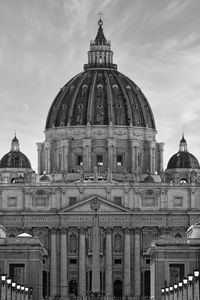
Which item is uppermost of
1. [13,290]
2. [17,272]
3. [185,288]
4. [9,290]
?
[17,272]

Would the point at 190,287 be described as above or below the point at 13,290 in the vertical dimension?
below

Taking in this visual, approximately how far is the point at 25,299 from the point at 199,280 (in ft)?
111

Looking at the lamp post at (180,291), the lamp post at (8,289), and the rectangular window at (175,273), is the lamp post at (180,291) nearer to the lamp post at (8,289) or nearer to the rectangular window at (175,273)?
the lamp post at (8,289)

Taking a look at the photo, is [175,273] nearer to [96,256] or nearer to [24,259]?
[96,256]

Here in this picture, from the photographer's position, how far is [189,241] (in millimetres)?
178875

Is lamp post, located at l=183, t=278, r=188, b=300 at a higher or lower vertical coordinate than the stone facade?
lower

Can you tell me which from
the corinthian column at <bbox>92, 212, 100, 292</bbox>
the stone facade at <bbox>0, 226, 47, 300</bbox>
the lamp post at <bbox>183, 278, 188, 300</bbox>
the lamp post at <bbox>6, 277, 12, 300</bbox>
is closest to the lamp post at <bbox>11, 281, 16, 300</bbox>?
the lamp post at <bbox>6, 277, 12, 300</bbox>

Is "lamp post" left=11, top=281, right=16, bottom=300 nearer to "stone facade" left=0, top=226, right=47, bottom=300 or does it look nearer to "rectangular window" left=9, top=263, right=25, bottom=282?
"rectangular window" left=9, top=263, right=25, bottom=282

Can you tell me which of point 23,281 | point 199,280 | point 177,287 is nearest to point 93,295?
point 23,281

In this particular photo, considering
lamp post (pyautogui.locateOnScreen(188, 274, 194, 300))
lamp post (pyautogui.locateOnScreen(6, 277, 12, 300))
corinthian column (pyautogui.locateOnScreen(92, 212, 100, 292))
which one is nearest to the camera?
lamp post (pyautogui.locateOnScreen(188, 274, 194, 300))

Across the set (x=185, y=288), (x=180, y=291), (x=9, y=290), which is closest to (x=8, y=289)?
(x=9, y=290)

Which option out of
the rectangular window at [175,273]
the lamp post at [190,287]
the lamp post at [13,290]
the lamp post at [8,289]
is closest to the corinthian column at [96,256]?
the rectangular window at [175,273]

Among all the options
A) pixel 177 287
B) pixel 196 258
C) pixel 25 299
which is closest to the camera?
pixel 177 287

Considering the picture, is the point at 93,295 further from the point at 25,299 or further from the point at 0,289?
the point at 0,289
